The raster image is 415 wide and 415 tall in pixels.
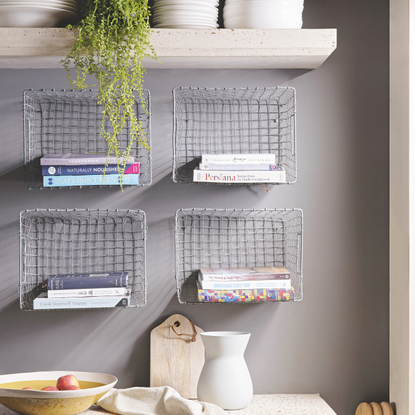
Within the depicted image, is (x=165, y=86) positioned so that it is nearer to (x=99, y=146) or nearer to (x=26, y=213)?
(x=99, y=146)

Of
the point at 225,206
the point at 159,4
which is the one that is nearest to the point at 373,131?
the point at 225,206

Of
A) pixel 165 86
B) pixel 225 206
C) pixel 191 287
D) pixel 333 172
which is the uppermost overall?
pixel 165 86

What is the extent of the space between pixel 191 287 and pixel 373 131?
3.19 feet

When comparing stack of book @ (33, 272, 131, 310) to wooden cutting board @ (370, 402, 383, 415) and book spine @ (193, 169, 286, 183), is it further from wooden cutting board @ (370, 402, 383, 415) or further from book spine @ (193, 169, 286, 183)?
wooden cutting board @ (370, 402, 383, 415)

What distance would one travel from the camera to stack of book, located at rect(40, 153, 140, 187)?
1442mm

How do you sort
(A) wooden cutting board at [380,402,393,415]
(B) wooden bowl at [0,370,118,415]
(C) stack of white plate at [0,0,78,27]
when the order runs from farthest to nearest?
(A) wooden cutting board at [380,402,393,415] < (C) stack of white plate at [0,0,78,27] < (B) wooden bowl at [0,370,118,415]

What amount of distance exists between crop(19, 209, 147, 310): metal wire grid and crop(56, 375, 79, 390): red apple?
361 mm

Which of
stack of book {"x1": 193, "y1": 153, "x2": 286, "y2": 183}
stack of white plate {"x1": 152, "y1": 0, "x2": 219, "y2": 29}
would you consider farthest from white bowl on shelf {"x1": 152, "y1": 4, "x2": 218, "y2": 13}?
stack of book {"x1": 193, "y1": 153, "x2": 286, "y2": 183}

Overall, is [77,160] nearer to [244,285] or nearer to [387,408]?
[244,285]

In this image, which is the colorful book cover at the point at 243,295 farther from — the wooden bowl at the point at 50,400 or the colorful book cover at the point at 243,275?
the wooden bowl at the point at 50,400

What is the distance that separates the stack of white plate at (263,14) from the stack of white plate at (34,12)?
58 centimetres

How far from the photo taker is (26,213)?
5.26 feet

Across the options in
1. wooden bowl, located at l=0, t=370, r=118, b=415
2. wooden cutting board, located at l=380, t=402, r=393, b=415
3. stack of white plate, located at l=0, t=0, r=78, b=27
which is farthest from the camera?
wooden cutting board, located at l=380, t=402, r=393, b=415

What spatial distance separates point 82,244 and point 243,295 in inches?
26.5
